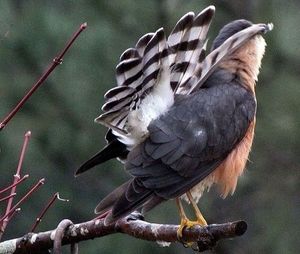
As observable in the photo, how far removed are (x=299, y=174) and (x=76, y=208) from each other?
2.45 meters

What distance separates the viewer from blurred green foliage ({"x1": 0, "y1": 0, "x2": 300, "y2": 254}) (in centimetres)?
1038

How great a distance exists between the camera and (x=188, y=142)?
16.8 ft

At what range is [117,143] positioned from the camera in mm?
5020

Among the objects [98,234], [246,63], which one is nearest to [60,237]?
[98,234]

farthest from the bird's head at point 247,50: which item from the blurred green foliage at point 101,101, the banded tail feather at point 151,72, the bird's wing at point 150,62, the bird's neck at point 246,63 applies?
Answer: the blurred green foliage at point 101,101

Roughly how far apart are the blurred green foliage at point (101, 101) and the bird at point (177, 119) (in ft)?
15.5

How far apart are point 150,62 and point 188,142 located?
0.49 meters

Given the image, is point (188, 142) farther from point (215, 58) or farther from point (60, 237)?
point (60, 237)

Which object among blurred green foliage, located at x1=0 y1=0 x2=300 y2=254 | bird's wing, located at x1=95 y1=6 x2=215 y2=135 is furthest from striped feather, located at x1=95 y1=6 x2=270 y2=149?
blurred green foliage, located at x1=0 y1=0 x2=300 y2=254

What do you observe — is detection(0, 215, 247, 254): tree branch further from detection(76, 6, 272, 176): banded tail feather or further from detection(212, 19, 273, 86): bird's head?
detection(212, 19, 273, 86): bird's head

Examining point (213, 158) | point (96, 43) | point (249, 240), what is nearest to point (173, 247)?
point (249, 240)

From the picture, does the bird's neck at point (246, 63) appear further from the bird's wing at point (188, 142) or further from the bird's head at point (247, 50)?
the bird's wing at point (188, 142)

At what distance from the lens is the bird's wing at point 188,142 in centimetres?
478

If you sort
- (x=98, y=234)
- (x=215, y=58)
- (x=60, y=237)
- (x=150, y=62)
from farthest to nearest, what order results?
1. (x=215, y=58)
2. (x=150, y=62)
3. (x=98, y=234)
4. (x=60, y=237)
